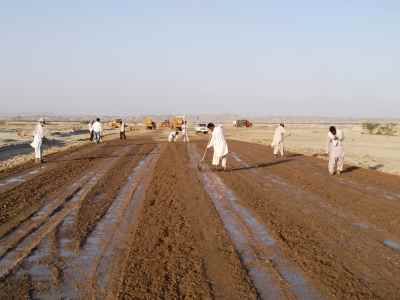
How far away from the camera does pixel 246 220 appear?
9172mm

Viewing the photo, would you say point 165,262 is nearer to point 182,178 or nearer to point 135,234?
point 135,234

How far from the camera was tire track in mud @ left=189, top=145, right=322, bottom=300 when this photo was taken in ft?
17.6

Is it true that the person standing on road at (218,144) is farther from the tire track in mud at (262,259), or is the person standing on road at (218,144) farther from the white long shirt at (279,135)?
the tire track in mud at (262,259)

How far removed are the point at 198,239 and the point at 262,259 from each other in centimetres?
131

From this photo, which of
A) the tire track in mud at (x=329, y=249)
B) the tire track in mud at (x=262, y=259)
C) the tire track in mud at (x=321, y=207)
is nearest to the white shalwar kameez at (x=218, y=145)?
the tire track in mud at (x=321, y=207)

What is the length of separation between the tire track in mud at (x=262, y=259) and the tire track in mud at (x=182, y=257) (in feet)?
0.48

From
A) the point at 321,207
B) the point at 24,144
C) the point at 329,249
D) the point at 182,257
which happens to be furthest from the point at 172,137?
the point at 182,257

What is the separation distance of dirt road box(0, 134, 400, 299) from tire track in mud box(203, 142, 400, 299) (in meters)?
0.02

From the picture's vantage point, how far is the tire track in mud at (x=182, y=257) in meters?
5.36

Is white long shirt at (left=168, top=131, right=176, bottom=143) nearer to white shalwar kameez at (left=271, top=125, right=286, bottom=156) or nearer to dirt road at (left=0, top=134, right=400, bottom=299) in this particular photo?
white shalwar kameez at (left=271, top=125, right=286, bottom=156)

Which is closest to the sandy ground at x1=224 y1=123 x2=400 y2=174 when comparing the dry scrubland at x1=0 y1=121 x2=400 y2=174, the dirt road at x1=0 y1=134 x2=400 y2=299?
the dry scrubland at x1=0 y1=121 x2=400 y2=174

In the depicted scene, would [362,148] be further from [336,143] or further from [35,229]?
[35,229]

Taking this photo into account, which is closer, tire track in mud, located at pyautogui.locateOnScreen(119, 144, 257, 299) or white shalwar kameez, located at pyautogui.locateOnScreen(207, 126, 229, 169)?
tire track in mud, located at pyautogui.locateOnScreen(119, 144, 257, 299)

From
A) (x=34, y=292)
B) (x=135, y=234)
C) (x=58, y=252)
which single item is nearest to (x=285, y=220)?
(x=135, y=234)
